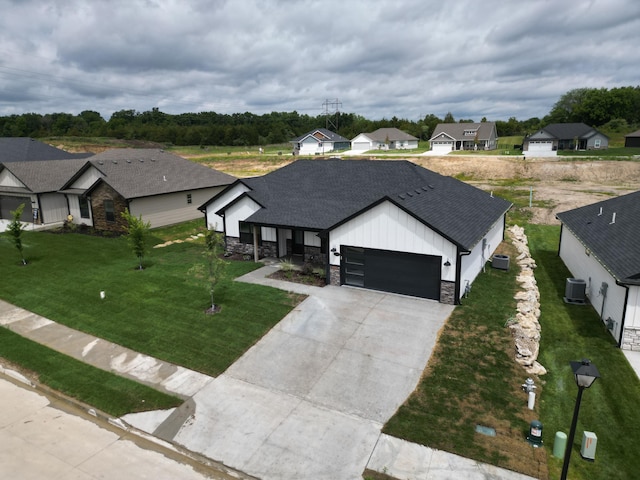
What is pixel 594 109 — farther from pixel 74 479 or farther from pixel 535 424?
pixel 74 479

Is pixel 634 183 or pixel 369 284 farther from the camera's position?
pixel 634 183

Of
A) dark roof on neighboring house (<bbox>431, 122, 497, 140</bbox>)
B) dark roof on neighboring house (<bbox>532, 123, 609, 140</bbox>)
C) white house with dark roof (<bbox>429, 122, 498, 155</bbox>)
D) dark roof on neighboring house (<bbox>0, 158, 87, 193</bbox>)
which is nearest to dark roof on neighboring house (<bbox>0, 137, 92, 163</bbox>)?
dark roof on neighboring house (<bbox>0, 158, 87, 193</bbox>)

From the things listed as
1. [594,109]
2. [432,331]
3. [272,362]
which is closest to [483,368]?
[432,331]

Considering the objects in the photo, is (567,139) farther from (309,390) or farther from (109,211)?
(309,390)

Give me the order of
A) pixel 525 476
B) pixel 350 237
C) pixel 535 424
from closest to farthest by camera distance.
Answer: pixel 525 476, pixel 535 424, pixel 350 237

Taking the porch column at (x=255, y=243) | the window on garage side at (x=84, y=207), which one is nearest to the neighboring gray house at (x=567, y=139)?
the porch column at (x=255, y=243)

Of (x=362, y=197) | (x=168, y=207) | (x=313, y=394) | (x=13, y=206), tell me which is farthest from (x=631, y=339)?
(x=13, y=206)

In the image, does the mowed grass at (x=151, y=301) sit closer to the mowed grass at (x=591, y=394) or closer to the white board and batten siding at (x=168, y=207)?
the white board and batten siding at (x=168, y=207)
